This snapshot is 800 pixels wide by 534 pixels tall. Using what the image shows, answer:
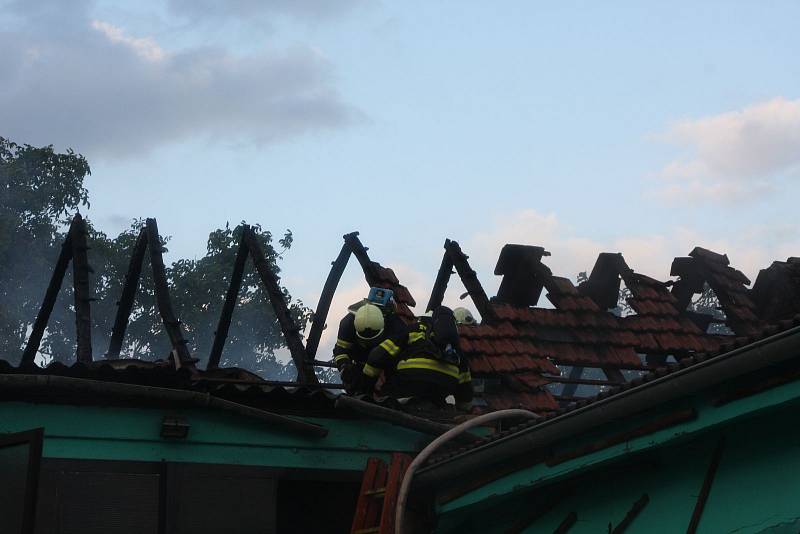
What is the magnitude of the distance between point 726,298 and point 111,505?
10114 millimetres

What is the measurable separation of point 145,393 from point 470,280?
623 centimetres

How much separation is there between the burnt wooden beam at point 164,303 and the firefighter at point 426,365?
2.45 m

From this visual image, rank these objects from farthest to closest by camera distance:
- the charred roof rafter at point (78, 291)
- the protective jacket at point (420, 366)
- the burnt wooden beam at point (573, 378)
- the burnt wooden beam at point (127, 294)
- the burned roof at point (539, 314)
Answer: the burnt wooden beam at point (127, 294) < the burnt wooden beam at point (573, 378) < the charred roof rafter at point (78, 291) < the burned roof at point (539, 314) < the protective jacket at point (420, 366)

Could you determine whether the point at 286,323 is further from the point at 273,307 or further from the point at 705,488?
the point at 705,488

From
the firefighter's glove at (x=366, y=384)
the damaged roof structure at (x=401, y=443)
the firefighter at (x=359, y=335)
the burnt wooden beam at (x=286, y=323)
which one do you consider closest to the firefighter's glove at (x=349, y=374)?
the firefighter at (x=359, y=335)

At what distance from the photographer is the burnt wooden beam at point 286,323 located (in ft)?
39.8

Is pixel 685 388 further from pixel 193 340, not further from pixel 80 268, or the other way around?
pixel 193 340

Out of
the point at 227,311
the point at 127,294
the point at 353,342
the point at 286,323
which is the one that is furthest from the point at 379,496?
the point at 127,294

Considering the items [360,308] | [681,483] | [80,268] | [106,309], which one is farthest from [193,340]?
[681,483]

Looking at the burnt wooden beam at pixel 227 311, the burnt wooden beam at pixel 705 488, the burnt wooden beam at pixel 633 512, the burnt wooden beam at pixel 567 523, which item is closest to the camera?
the burnt wooden beam at pixel 705 488

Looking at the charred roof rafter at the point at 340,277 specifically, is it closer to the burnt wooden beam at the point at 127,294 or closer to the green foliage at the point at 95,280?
the burnt wooden beam at the point at 127,294

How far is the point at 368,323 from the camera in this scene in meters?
10.8

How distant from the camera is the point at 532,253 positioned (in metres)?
14.2

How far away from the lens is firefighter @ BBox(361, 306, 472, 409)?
10.3m
